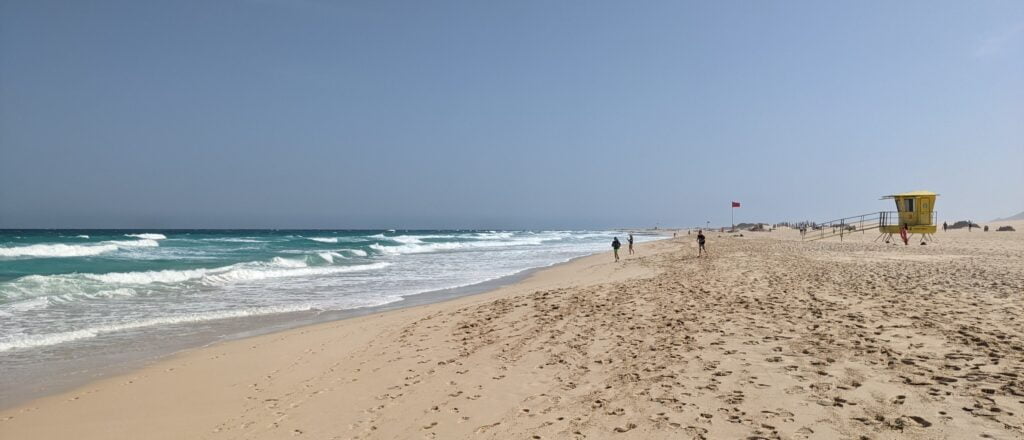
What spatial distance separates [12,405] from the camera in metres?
6.31

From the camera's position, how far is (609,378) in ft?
19.6

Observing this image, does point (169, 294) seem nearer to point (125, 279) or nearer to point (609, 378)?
point (125, 279)

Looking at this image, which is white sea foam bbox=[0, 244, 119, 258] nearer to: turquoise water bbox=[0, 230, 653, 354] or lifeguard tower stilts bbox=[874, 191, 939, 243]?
turquoise water bbox=[0, 230, 653, 354]

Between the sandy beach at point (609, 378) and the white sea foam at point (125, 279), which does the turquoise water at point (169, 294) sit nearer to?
the white sea foam at point (125, 279)

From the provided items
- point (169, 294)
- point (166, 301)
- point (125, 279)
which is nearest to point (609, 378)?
point (166, 301)

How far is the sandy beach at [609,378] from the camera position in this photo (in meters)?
4.64

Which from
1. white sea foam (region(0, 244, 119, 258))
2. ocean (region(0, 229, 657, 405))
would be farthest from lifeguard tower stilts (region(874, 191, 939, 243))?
white sea foam (region(0, 244, 119, 258))

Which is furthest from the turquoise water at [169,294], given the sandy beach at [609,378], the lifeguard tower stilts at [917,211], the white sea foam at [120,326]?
the lifeguard tower stilts at [917,211]

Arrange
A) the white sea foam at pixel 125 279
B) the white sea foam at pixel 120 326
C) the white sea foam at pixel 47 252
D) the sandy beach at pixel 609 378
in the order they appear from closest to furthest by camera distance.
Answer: the sandy beach at pixel 609 378
the white sea foam at pixel 120 326
the white sea foam at pixel 125 279
the white sea foam at pixel 47 252

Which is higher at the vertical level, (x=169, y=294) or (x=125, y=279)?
(x=125, y=279)

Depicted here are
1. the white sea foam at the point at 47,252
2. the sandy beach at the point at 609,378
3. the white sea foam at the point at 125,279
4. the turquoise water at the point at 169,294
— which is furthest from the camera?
the white sea foam at the point at 47,252

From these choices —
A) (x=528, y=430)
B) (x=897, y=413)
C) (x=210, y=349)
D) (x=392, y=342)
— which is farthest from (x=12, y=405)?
(x=897, y=413)

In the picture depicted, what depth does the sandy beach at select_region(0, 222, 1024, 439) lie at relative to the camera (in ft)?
15.2

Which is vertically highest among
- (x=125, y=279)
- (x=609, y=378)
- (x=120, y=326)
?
(x=609, y=378)
